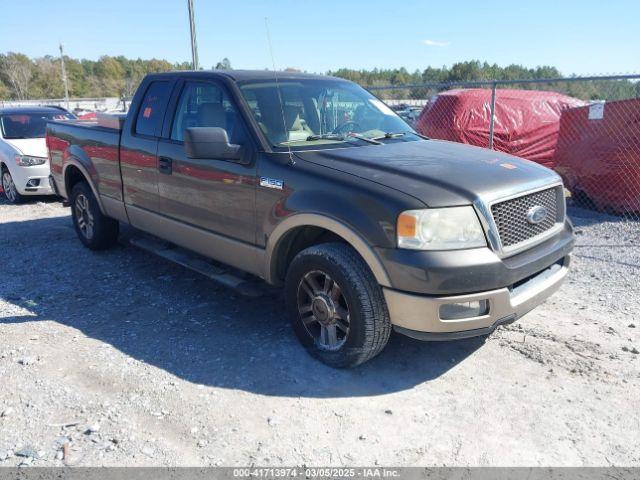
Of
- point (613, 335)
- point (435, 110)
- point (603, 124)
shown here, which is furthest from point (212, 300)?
point (435, 110)

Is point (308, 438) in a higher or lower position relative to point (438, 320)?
lower

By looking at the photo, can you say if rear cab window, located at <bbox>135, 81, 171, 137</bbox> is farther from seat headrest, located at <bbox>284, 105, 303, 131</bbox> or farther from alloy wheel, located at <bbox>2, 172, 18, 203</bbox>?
alloy wheel, located at <bbox>2, 172, 18, 203</bbox>

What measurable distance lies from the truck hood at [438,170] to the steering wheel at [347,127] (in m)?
0.36

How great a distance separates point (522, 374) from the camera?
3611 mm

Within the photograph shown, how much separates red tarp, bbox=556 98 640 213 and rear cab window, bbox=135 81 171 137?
640cm

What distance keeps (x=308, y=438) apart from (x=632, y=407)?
6.35ft

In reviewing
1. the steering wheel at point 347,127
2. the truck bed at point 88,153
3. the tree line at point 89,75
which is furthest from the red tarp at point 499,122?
the tree line at point 89,75

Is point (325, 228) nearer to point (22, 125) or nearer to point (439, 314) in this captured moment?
point (439, 314)

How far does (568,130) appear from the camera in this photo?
28.8ft

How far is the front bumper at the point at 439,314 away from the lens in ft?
10.2

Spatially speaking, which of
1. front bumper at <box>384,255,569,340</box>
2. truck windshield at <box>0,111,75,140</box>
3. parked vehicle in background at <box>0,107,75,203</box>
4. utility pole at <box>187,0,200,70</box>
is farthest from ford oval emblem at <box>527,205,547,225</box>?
truck windshield at <box>0,111,75,140</box>

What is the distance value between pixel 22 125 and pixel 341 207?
8.86 meters

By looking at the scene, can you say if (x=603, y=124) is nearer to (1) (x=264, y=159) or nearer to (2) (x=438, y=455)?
(1) (x=264, y=159)

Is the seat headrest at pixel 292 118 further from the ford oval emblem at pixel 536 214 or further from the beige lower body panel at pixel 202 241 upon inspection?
the ford oval emblem at pixel 536 214
